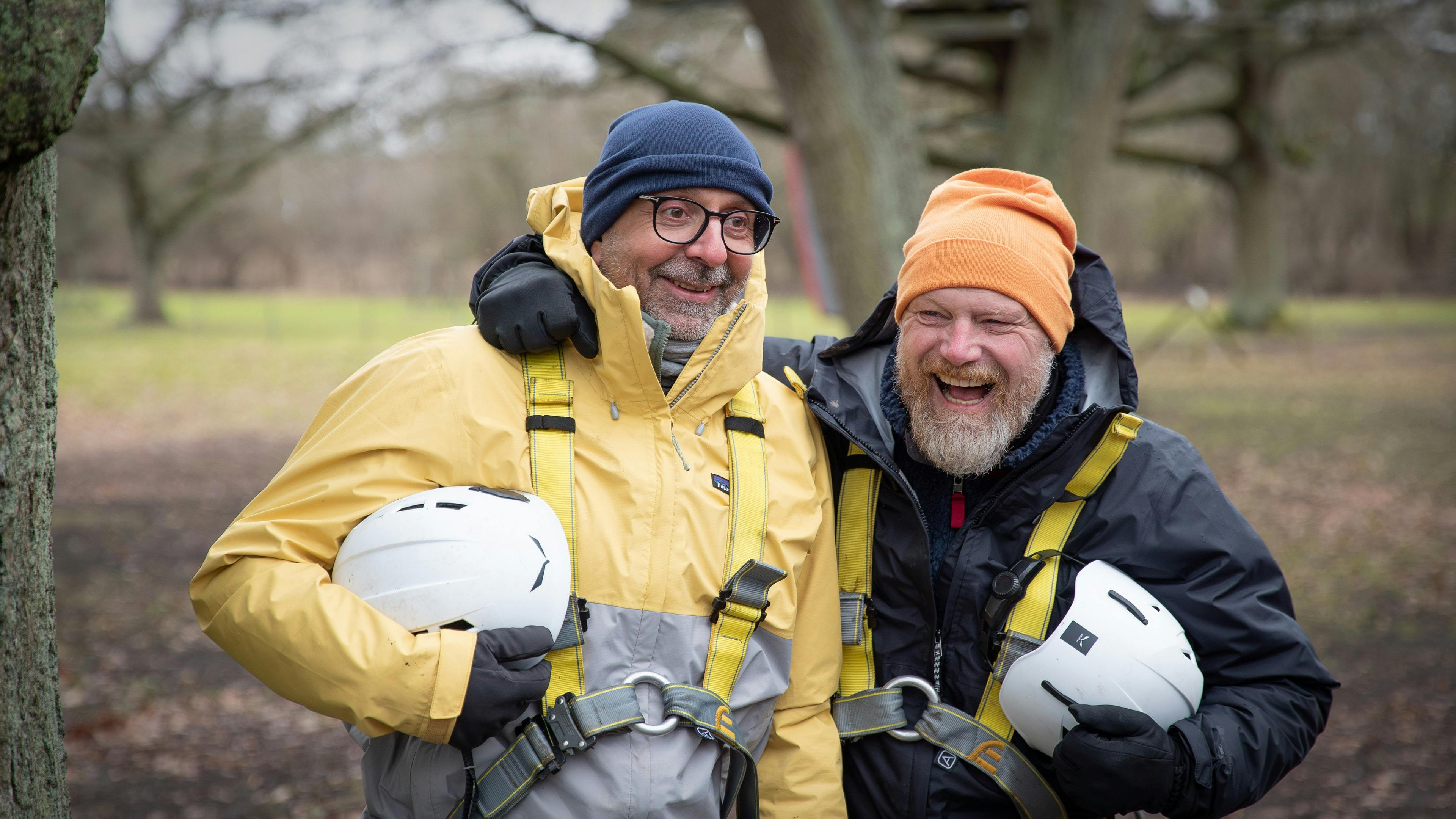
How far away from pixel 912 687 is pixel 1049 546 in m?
0.54

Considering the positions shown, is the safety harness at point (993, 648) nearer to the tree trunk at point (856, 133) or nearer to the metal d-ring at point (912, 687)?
the metal d-ring at point (912, 687)

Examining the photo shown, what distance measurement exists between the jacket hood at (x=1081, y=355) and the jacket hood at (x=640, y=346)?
0.36m

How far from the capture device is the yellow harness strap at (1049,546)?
266 cm

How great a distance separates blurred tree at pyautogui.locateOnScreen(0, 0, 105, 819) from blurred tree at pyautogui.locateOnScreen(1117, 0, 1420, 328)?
41.2 feet

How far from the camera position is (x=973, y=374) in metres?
2.91

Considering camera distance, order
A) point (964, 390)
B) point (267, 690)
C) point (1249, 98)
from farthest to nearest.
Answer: point (1249, 98) → point (267, 690) → point (964, 390)

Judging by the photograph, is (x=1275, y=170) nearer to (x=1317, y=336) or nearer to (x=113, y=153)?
(x=1317, y=336)

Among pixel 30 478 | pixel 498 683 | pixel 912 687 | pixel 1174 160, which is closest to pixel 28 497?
pixel 30 478

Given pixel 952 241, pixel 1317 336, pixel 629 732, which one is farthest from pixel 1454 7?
pixel 629 732

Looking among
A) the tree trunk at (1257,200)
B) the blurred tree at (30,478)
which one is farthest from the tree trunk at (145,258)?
the blurred tree at (30,478)

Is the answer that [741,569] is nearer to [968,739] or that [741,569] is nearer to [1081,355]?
[968,739]

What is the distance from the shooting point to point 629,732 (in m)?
2.44

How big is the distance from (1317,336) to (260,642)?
27953 millimetres

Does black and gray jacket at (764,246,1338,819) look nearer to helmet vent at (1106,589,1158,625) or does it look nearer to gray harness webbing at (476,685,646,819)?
helmet vent at (1106,589,1158,625)
